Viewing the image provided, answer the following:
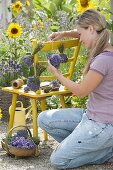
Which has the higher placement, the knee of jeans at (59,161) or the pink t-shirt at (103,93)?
the pink t-shirt at (103,93)

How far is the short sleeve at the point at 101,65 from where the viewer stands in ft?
12.7

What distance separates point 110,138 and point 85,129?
0.21 m

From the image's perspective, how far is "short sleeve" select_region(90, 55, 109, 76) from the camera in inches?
152

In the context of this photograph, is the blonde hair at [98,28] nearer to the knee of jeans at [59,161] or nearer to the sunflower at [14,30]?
the knee of jeans at [59,161]

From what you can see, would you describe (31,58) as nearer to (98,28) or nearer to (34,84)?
(34,84)

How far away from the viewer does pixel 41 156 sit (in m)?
4.38

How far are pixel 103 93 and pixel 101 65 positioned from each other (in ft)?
0.81

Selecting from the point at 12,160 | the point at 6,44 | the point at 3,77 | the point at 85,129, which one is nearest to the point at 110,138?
the point at 85,129

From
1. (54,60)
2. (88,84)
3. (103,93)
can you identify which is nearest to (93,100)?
(103,93)

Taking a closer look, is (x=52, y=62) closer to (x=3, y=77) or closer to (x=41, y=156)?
(x=41, y=156)

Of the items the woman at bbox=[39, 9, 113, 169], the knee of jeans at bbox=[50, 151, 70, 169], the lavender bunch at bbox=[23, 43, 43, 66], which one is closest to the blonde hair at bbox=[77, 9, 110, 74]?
the woman at bbox=[39, 9, 113, 169]

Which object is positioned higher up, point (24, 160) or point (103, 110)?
point (103, 110)

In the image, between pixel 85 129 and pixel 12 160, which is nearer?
pixel 85 129

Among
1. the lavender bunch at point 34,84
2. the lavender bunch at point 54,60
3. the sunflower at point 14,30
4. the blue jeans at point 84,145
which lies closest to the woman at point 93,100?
the blue jeans at point 84,145
